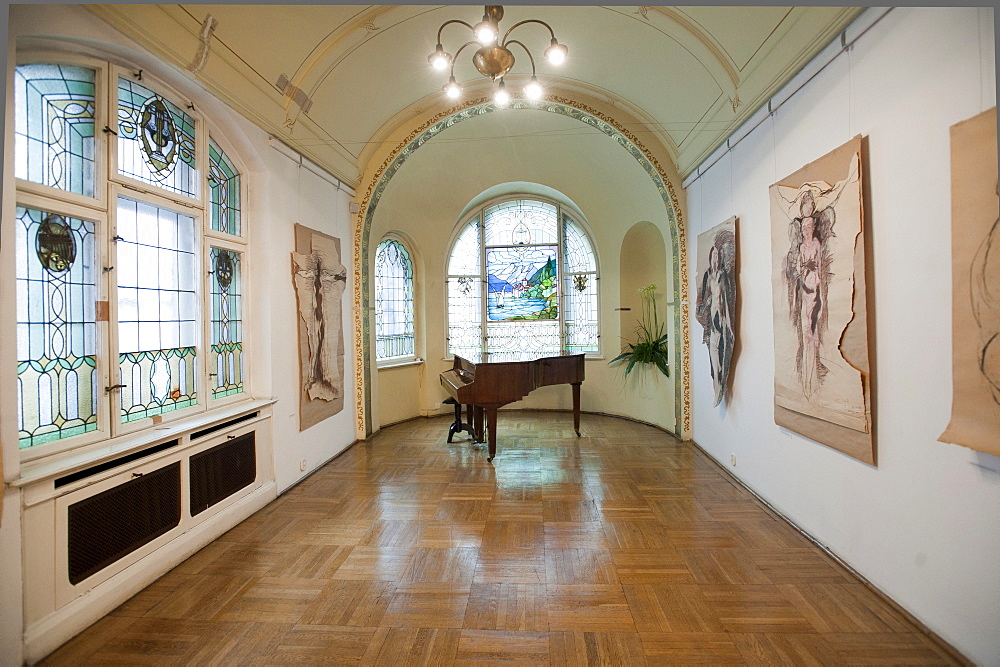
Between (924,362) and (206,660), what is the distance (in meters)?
3.44

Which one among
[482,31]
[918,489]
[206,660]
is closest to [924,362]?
[918,489]

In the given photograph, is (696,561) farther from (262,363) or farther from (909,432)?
(262,363)

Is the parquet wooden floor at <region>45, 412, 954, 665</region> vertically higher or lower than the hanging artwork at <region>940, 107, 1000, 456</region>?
lower

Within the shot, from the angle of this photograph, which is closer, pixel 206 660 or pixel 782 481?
pixel 206 660

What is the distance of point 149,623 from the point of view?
101 inches

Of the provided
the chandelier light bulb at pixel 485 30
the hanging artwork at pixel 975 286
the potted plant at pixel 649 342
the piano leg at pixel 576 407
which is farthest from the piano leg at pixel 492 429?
the hanging artwork at pixel 975 286

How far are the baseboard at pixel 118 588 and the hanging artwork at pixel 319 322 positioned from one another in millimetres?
1277

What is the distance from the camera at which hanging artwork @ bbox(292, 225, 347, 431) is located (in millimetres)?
4688

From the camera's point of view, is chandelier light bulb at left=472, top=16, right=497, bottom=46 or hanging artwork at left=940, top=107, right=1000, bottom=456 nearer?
hanging artwork at left=940, top=107, right=1000, bottom=456

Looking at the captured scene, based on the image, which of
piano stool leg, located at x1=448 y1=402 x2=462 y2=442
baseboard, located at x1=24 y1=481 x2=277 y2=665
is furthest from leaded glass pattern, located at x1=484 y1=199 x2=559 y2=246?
baseboard, located at x1=24 y1=481 x2=277 y2=665

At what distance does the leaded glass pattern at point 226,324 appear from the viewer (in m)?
3.85

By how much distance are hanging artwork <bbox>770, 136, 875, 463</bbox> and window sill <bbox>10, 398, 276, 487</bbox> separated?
3.79m

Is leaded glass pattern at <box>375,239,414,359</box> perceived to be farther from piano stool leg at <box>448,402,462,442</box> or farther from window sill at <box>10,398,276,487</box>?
→ window sill at <box>10,398,276,487</box>

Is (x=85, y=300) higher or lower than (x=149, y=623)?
higher
